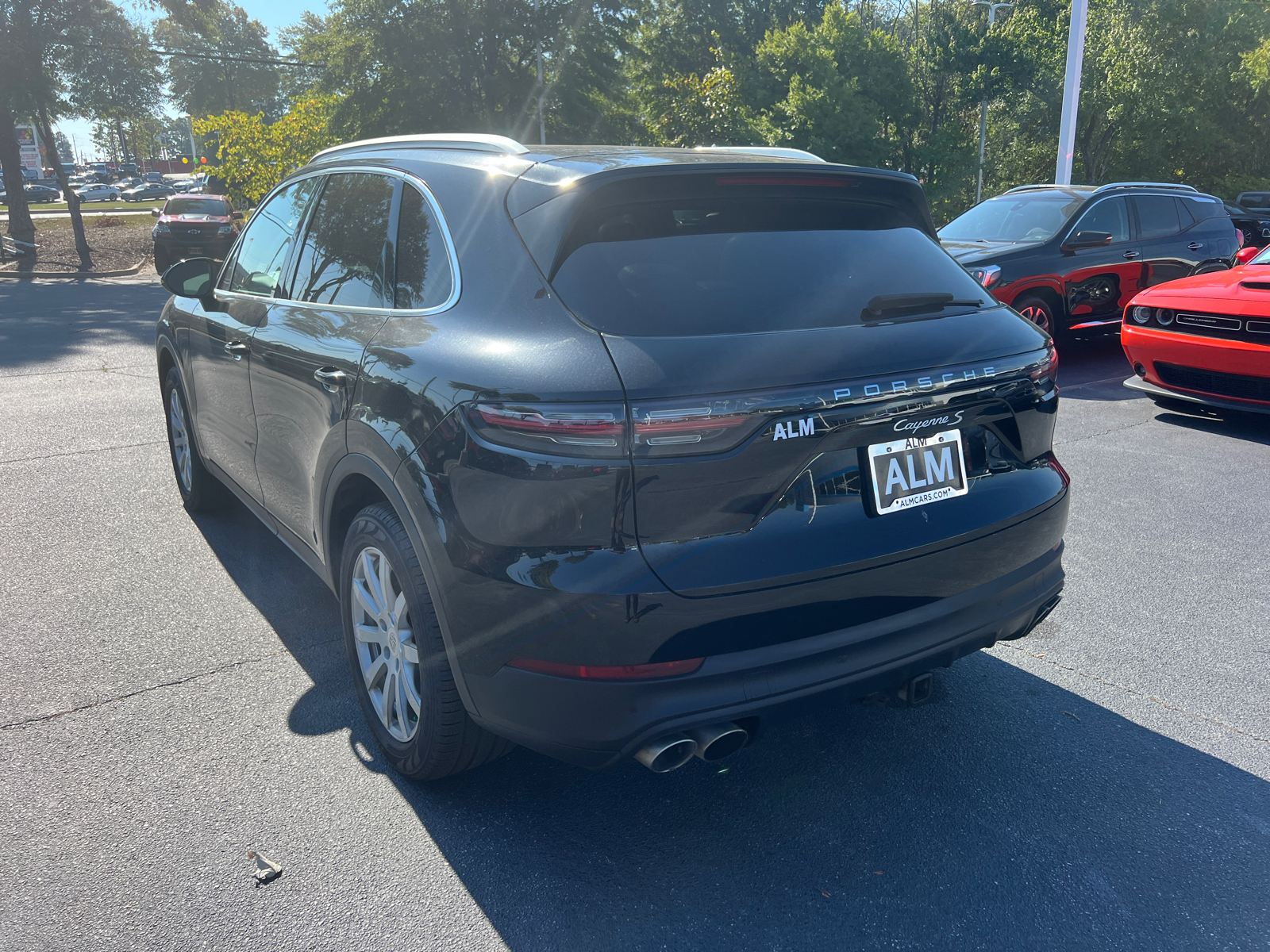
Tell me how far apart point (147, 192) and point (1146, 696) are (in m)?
88.4

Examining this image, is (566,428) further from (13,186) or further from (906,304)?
(13,186)

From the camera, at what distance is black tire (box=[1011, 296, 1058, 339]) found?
8.99 meters

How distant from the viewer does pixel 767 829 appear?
263 cm

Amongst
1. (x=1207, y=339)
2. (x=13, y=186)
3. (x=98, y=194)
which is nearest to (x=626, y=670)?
(x=1207, y=339)

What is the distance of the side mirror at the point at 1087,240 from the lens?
896 cm

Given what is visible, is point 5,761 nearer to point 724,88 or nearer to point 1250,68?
point 724,88

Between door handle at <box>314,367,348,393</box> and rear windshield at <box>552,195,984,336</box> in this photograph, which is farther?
door handle at <box>314,367,348,393</box>

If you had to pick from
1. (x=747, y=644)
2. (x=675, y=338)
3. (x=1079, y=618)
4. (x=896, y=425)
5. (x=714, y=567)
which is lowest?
(x=1079, y=618)

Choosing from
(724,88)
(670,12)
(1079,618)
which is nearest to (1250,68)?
(724,88)

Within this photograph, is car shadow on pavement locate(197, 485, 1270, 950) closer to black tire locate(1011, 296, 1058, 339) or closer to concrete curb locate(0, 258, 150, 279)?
black tire locate(1011, 296, 1058, 339)

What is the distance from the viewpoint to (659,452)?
2.08 meters

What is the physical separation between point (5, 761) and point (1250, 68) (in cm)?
3510

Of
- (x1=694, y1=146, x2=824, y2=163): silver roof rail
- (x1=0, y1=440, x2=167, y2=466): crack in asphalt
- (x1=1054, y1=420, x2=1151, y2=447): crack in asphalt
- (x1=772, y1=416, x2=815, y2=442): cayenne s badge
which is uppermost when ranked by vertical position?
Result: (x1=694, y1=146, x2=824, y2=163): silver roof rail

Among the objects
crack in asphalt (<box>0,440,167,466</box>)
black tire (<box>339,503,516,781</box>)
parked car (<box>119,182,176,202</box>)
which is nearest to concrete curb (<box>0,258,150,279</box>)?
crack in asphalt (<box>0,440,167,466</box>)
